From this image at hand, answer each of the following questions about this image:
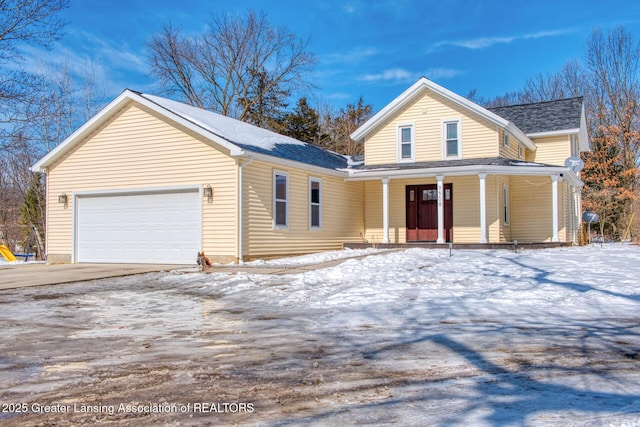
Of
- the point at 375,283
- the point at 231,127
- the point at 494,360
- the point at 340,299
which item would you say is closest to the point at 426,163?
the point at 231,127

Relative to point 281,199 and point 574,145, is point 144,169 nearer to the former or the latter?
point 281,199

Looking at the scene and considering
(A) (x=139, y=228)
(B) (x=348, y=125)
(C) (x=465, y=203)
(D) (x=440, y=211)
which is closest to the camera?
(A) (x=139, y=228)

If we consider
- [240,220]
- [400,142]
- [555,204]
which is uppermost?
[400,142]

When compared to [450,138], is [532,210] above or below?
below

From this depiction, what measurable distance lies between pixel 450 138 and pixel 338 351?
578 inches

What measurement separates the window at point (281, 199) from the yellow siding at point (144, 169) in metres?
1.74

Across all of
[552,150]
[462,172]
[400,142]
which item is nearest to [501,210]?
[462,172]

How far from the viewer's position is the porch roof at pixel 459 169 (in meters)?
16.6

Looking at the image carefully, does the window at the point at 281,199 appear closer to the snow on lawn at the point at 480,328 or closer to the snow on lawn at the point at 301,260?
the snow on lawn at the point at 301,260

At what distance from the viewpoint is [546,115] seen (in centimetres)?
2159

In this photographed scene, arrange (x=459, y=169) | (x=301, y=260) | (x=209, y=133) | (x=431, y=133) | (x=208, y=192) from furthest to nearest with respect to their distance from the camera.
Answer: (x=431, y=133), (x=459, y=169), (x=301, y=260), (x=208, y=192), (x=209, y=133)

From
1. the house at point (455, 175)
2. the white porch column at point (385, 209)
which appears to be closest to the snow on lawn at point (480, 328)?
the house at point (455, 175)

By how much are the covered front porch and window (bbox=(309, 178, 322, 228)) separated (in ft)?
5.96

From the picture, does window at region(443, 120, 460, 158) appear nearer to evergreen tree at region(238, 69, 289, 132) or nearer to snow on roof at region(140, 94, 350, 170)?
snow on roof at region(140, 94, 350, 170)
